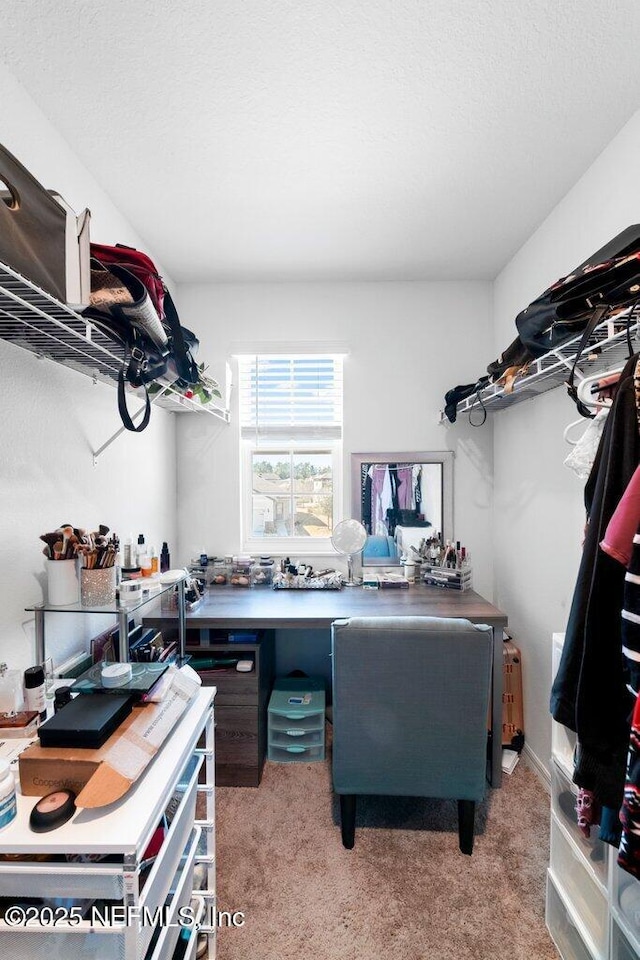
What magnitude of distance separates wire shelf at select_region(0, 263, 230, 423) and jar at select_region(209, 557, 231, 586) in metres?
1.32

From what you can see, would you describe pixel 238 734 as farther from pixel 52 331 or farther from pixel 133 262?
pixel 133 262

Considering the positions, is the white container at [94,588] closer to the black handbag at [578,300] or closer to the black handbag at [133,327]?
the black handbag at [133,327]

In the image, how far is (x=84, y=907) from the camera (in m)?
0.81

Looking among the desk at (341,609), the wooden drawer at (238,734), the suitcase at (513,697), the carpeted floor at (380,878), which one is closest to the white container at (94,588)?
the desk at (341,609)

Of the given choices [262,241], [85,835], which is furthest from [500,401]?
[85,835]

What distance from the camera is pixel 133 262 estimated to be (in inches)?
45.3

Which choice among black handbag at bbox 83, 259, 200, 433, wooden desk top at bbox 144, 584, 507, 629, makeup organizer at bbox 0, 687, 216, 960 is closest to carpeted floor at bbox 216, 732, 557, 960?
makeup organizer at bbox 0, 687, 216, 960

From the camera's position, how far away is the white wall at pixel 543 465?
1500 millimetres

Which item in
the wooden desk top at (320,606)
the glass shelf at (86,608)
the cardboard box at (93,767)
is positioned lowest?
the wooden desk top at (320,606)

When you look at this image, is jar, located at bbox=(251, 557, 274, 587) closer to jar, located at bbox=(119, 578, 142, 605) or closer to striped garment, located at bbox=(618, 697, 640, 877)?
jar, located at bbox=(119, 578, 142, 605)

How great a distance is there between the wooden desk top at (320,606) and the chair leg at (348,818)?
25.0 inches

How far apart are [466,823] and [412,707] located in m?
0.53

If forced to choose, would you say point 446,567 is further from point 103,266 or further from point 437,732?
point 103,266

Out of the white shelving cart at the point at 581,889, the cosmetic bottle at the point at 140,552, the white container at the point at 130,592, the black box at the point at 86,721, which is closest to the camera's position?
the black box at the point at 86,721
